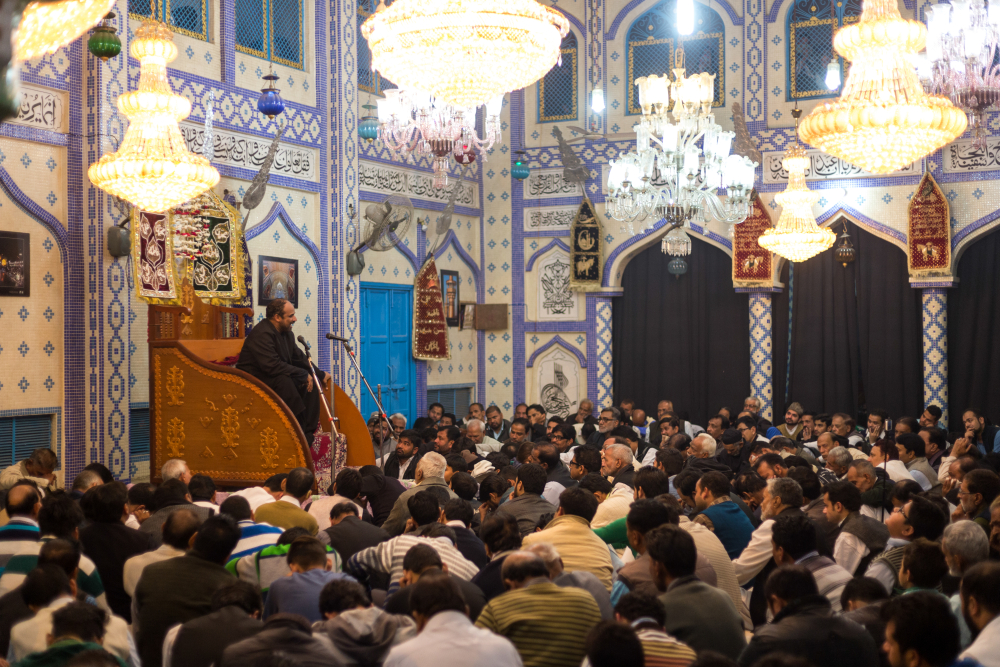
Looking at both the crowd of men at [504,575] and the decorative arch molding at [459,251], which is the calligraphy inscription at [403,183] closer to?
the decorative arch molding at [459,251]

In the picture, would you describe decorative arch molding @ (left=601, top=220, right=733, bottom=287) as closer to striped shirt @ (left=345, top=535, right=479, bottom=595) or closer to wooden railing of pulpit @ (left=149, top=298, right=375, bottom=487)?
wooden railing of pulpit @ (left=149, top=298, right=375, bottom=487)

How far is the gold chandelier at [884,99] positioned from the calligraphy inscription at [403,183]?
5810mm

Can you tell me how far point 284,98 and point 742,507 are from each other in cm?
612

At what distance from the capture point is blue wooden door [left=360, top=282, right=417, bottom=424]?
991 cm

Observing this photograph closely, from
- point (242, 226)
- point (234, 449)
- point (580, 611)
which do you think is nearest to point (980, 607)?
point (580, 611)

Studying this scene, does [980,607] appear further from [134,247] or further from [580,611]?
[134,247]

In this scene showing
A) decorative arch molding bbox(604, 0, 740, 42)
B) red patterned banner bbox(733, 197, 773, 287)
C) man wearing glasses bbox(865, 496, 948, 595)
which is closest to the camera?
man wearing glasses bbox(865, 496, 948, 595)

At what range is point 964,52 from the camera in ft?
23.5

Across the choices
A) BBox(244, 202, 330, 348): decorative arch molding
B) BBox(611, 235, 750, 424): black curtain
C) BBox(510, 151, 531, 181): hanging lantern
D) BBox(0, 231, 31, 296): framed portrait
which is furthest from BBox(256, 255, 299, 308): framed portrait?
BBox(611, 235, 750, 424): black curtain

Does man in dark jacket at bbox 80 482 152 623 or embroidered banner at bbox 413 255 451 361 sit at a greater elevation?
embroidered banner at bbox 413 255 451 361

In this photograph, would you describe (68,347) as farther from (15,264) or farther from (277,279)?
(277,279)

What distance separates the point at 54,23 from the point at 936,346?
31.4 ft

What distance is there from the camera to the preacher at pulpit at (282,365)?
5.97 m

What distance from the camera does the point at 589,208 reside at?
11172mm
